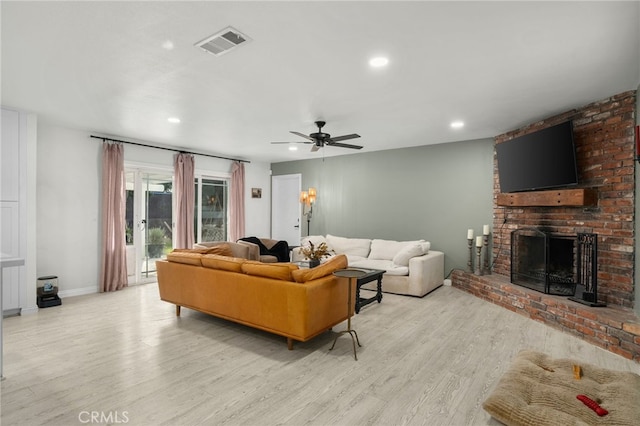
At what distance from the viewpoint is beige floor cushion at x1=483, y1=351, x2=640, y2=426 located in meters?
1.90

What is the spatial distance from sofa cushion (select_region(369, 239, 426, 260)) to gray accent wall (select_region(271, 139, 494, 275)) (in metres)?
0.36

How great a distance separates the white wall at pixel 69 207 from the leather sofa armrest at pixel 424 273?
513 centimetres

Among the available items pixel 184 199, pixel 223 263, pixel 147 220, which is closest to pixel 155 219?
pixel 147 220

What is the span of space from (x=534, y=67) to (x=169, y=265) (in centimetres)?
443

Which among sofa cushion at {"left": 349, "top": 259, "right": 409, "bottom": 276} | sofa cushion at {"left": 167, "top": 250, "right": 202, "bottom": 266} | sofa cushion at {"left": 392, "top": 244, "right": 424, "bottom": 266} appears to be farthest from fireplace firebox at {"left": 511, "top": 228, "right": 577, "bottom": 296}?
sofa cushion at {"left": 167, "top": 250, "right": 202, "bottom": 266}

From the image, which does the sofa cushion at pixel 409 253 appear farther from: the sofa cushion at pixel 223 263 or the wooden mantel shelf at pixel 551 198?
the sofa cushion at pixel 223 263

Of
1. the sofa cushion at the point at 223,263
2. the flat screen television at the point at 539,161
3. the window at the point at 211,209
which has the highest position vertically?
the flat screen television at the point at 539,161

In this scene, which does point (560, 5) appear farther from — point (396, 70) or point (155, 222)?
point (155, 222)

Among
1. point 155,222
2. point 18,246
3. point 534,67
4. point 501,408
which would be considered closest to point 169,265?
point 18,246

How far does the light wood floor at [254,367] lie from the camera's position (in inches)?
88.0

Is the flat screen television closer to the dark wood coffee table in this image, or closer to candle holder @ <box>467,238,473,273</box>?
candle holder @ <box>467,238,473,273</box>

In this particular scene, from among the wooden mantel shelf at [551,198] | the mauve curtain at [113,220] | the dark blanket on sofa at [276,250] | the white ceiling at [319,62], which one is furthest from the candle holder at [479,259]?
the mauve curtain at [113,220]

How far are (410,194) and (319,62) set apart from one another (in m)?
4.22

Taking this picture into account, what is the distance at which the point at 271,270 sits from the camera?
330cm
